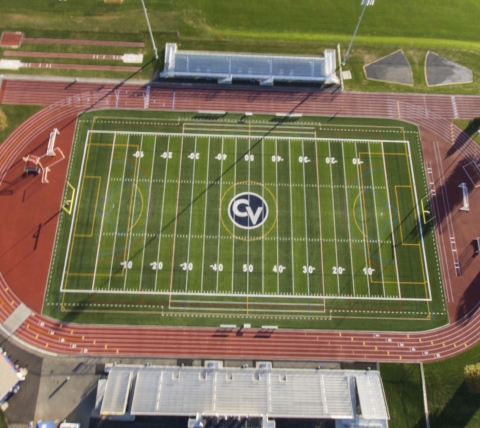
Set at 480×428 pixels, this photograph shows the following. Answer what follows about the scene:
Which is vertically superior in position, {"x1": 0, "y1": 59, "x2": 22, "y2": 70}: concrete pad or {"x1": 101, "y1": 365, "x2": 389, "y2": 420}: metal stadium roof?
{"x1": 0, "y1": 59, "x2": 22, "y2": 70}: concrete pad

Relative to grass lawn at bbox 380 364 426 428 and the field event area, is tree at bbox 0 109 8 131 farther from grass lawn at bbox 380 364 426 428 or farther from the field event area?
grass lawn at bbox 380 364 426 428

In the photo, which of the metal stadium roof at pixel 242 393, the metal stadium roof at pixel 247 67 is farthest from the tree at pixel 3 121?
the metal stadium roof at pixel 242 393

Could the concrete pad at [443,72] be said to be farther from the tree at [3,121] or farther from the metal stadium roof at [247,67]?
the tree at [3,121]

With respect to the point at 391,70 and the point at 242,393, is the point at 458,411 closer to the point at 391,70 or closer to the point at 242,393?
the point at 242,393

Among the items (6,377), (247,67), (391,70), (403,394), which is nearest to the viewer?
(6,377)

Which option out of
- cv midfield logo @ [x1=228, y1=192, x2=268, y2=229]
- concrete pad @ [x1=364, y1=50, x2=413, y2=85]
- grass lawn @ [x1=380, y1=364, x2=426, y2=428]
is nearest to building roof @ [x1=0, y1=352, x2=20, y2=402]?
cv midfield logo @ [x1=228, y1=192, x2=268, y2=229]

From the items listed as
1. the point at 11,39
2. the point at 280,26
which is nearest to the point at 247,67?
the point at 280,26
